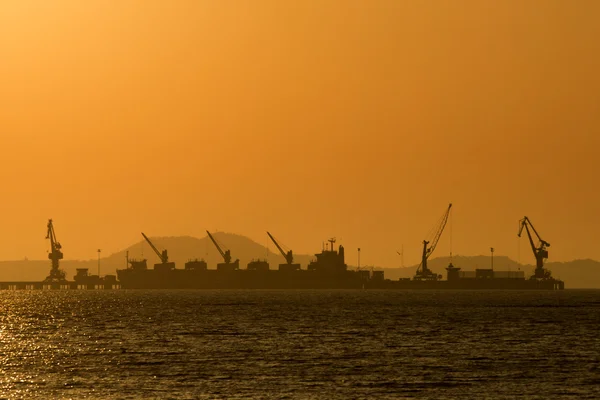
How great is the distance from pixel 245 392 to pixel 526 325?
89388mm

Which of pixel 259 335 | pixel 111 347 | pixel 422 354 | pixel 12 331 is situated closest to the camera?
pixel 422 354

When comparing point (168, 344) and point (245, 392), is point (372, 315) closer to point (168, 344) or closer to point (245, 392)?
point (168, 344)

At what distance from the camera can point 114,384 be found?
85000mm

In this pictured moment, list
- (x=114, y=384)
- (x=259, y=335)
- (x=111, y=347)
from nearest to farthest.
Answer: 1. (x=114, y=384)
2. (x=111, y=347)
3. (x=259, y=335)

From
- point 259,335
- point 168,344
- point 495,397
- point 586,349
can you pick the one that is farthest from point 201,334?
point 495,397

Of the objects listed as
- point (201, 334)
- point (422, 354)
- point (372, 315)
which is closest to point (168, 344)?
point (201, 334)

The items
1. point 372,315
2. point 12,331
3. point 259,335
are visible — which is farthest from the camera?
point 372,315

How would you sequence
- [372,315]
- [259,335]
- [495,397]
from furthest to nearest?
1. [372,315]
2. [259,335]
3. [495,397]

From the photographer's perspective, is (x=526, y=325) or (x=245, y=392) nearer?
(x=245, y=392)

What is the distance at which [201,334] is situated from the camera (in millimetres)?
139625

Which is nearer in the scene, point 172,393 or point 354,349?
point 172,393

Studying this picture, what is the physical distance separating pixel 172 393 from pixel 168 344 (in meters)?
44.2

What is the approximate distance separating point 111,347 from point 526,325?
6723 cm

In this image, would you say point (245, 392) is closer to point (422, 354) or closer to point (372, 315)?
point (422, 354)
